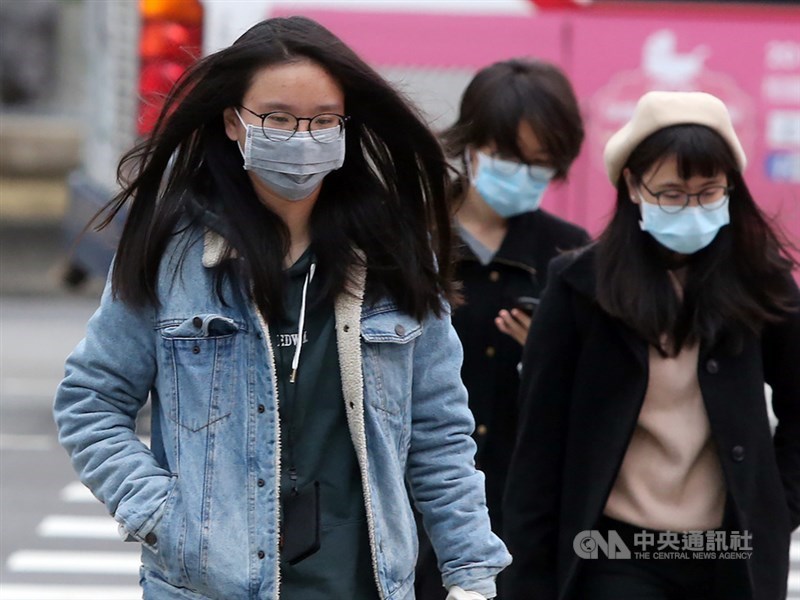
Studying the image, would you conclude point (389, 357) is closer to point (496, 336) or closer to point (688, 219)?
point (688, 219)


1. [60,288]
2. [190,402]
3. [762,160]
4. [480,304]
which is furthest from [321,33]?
[60,288]

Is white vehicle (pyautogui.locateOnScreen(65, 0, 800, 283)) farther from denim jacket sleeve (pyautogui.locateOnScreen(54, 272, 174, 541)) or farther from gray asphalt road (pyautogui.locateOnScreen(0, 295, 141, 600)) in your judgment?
denim jacket sleeve (pyautogui.locateOnScreen(54, 272, 174, 541))

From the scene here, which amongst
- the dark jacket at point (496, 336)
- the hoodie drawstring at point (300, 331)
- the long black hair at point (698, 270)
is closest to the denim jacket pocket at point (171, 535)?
the hoodie drawstring at point (300, 331)

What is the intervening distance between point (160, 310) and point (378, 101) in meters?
0.54

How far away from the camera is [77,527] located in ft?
25.1

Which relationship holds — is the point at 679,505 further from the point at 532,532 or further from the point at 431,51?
the point at 431,51

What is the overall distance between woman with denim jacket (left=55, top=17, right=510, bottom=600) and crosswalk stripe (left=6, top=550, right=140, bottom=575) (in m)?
4.32

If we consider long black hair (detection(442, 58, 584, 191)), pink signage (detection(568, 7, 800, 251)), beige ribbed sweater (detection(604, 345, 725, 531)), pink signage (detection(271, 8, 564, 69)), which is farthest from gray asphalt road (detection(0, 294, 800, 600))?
beige ribbed sweater (detection(604, 345, 725, 531))

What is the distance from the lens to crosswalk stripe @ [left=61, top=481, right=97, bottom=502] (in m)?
8.18

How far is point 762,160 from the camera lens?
7.71 m

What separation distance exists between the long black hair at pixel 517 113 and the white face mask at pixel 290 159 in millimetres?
1527

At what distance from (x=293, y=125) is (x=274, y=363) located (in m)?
0.39

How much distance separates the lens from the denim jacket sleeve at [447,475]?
2781mm

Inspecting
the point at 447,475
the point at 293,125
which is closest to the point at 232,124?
the point at 293,125
